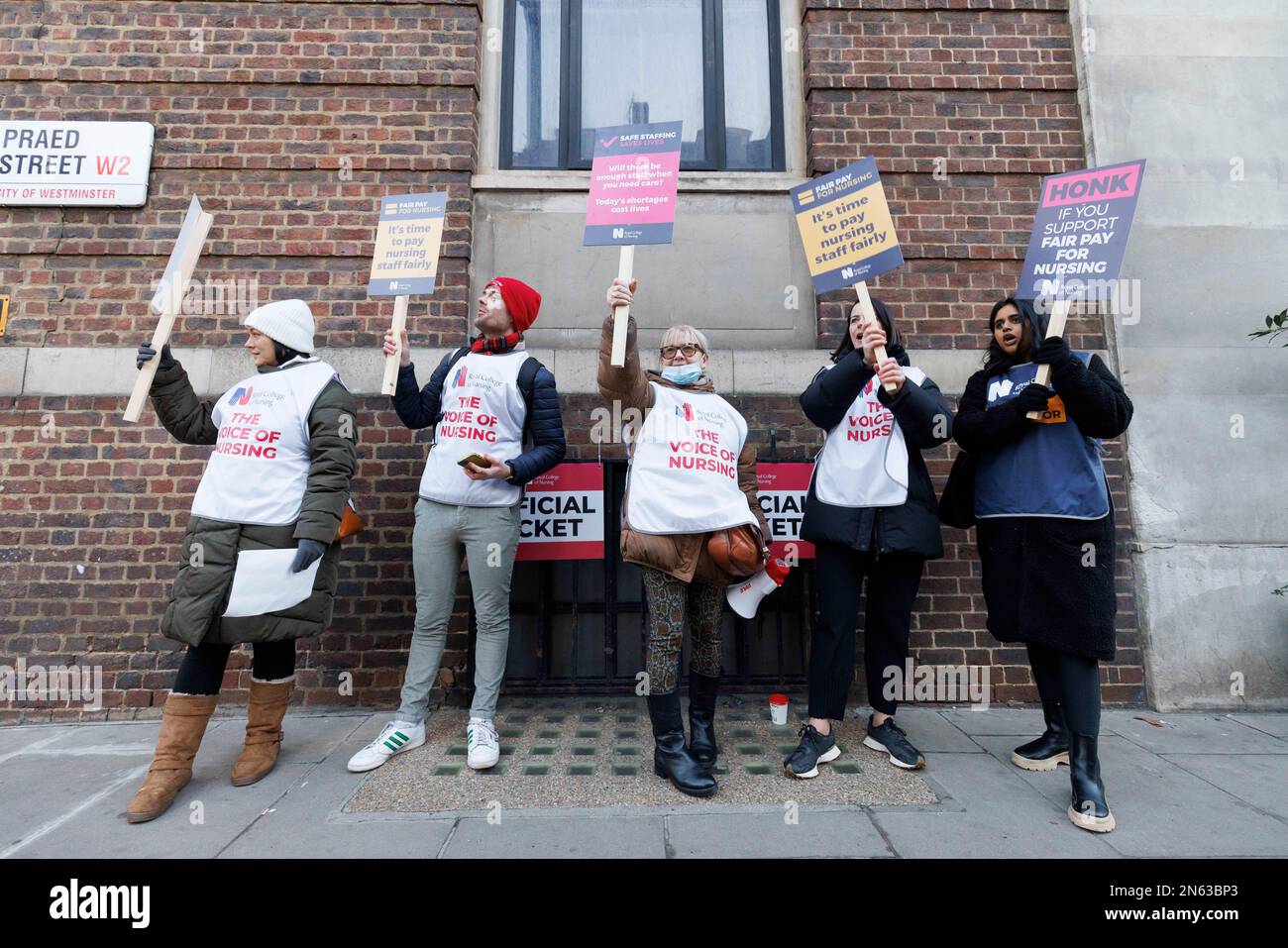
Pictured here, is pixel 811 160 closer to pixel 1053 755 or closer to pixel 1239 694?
pixel 1053 755

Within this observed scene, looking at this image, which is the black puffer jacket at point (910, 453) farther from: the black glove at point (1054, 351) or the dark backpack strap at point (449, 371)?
the dark backpack strap at point (449, 371)

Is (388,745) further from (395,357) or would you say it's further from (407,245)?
(407,245)

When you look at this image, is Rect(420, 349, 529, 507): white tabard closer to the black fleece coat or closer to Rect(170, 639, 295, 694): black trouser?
Rect(170, 639, 295, 694): black trouser

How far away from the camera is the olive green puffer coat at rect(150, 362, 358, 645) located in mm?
2793

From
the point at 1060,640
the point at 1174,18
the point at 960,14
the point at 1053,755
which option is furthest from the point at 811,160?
the point at 1053,755

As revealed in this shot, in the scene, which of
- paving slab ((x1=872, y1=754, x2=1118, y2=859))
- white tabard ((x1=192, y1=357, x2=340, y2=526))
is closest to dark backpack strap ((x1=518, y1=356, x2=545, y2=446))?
white tabard ((x1=192, y1=357, x2=340, y2=526))

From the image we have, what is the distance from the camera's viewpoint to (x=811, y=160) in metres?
4.66

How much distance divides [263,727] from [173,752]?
0.36m

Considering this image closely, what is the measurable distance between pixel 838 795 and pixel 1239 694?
10.3 feet

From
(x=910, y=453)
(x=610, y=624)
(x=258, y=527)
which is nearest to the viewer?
(x=258, y=527)

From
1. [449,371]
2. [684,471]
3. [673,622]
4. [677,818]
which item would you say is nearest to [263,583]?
[449,371]

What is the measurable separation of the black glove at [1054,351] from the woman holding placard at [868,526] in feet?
1.43

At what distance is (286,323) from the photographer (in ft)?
10.2

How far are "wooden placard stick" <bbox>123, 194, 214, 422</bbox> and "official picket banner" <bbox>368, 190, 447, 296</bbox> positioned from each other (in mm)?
756
